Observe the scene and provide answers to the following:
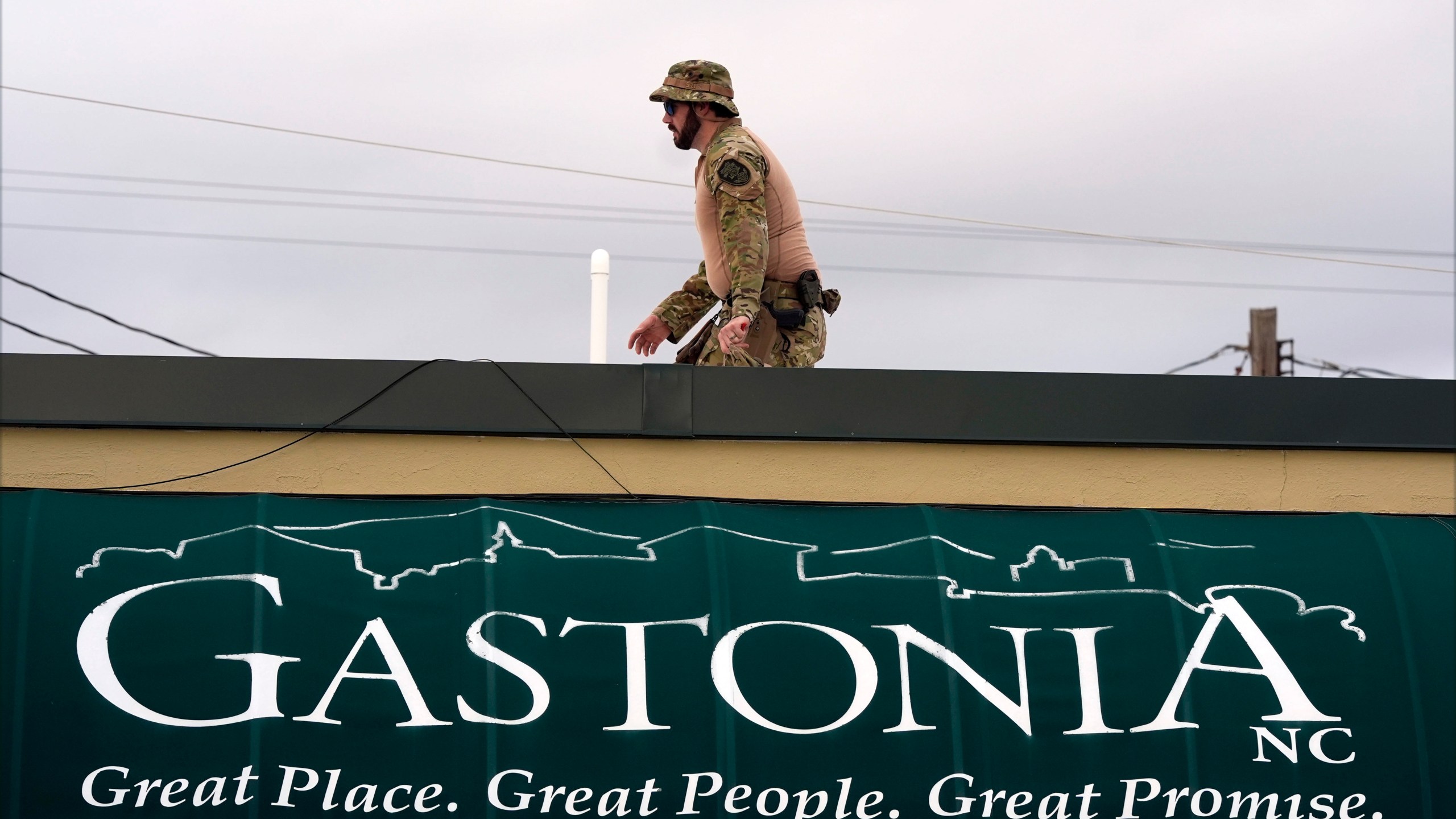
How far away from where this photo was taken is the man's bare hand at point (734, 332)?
21.2ft

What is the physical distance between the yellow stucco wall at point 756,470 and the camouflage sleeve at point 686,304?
125 cm

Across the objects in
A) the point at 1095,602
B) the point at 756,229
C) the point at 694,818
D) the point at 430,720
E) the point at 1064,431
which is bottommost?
the point at 694,818

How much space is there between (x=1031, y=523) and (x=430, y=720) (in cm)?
271

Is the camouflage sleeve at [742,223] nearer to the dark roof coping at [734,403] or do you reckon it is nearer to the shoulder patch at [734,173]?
the shoulder patch at [734,173]

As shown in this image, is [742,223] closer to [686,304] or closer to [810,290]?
[810,290]

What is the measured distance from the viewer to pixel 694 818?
5.42m

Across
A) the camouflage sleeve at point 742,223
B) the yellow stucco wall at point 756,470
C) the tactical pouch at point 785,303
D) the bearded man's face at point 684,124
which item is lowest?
the yellow stucco wall at point 756,470

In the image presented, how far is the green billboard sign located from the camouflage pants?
1.02 metres

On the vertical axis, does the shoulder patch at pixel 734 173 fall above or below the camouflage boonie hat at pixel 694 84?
below

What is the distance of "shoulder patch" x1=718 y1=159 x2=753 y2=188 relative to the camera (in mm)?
6523

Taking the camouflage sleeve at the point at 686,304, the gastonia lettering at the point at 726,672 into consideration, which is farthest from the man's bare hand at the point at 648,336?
the gastonia lettering at the point at 726,672

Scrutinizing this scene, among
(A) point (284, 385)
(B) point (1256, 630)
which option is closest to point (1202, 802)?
(B) point (1256, 630)

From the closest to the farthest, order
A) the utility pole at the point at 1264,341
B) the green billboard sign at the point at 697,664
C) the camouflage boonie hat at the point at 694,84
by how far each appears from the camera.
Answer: the green billboard sign at the point at 697,664 < the camouflage boonie hat at the point at 694,84 < the utility pole at the point at 1264,341

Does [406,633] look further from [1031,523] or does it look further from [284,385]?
[1031,523]
